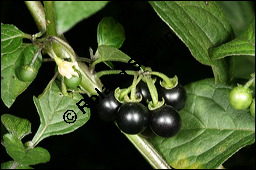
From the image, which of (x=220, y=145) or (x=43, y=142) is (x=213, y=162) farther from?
(x=43, y=142)

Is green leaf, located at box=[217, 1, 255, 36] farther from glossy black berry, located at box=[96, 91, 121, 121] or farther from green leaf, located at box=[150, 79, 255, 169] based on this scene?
glossy black berry, located at box=[96, 91, 121, 121]

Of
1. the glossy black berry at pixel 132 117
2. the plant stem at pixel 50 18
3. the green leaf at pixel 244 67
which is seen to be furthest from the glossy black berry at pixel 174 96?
the green leaf at pixel 244 67

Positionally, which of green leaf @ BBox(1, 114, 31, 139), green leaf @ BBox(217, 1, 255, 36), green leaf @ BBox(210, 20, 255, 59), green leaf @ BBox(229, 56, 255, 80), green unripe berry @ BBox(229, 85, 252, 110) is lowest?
green leaf @ BBox(229, 56, 255, 80)

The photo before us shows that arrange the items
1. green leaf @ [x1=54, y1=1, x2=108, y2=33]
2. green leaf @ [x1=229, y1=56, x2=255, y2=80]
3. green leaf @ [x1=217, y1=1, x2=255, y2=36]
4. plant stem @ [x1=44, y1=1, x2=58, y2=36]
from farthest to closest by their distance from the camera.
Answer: green leaf @ [x1=217, y1=1, x2=255, y2=36] < green leaf @ [x1=229, y1=56, x2=255, y2=80] < plant stem @ [x1=44, y1=1, x2=58, y2=36] < green leaf @ [x1=54, y1=1, x2=108, y2=33]

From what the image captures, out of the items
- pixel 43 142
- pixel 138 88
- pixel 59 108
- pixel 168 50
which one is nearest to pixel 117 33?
pixel 138 88

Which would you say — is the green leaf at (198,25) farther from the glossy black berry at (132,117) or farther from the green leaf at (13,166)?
the green leaf at (13,166)

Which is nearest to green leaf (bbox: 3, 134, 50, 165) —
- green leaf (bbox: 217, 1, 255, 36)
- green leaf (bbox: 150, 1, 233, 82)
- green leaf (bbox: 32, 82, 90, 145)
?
green leaf (bbox: 32, 82, 90, 145)

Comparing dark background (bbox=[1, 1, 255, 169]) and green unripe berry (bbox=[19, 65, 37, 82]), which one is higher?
green unripe berry (bbox=[19, 65, 37, 82])
